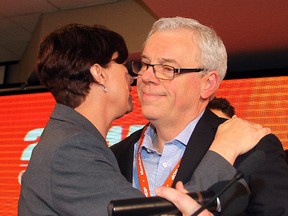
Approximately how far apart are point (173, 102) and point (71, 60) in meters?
0.33

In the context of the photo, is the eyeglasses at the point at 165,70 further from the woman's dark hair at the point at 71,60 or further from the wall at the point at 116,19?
the wall at the point at 116,19

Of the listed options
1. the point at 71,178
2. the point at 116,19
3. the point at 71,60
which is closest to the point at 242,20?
the point at 116,19

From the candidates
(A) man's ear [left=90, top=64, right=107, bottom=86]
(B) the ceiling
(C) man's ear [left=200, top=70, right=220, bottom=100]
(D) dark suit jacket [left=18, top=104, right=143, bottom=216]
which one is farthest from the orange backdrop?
(D) dark suit jacket [left=18, top=104, right=143, bottom=216]

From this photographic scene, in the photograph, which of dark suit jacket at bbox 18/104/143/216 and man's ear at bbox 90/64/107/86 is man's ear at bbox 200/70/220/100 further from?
dark suit jacket at bbox 18/104/143/216

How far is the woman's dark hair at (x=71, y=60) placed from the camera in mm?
1505

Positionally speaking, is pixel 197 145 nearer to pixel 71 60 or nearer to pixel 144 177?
pixel 144 177

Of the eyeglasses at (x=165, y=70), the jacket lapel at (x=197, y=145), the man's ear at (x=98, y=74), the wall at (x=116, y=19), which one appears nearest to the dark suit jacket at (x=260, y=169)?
the jacket lapel at (x=197, y=145)

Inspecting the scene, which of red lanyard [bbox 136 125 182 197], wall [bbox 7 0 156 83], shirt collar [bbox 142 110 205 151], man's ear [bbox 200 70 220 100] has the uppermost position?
man's ear [bbox 200 70 220 100]

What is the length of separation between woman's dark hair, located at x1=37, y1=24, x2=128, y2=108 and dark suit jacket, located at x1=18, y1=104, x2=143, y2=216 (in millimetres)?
205

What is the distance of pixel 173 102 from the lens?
5.04ft

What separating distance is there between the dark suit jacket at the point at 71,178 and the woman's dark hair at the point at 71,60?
20 cm

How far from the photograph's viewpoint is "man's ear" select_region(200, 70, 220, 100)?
1590mm

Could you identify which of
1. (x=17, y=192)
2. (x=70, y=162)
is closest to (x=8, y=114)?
(x=17, y=192)

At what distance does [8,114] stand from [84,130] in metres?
2.87
